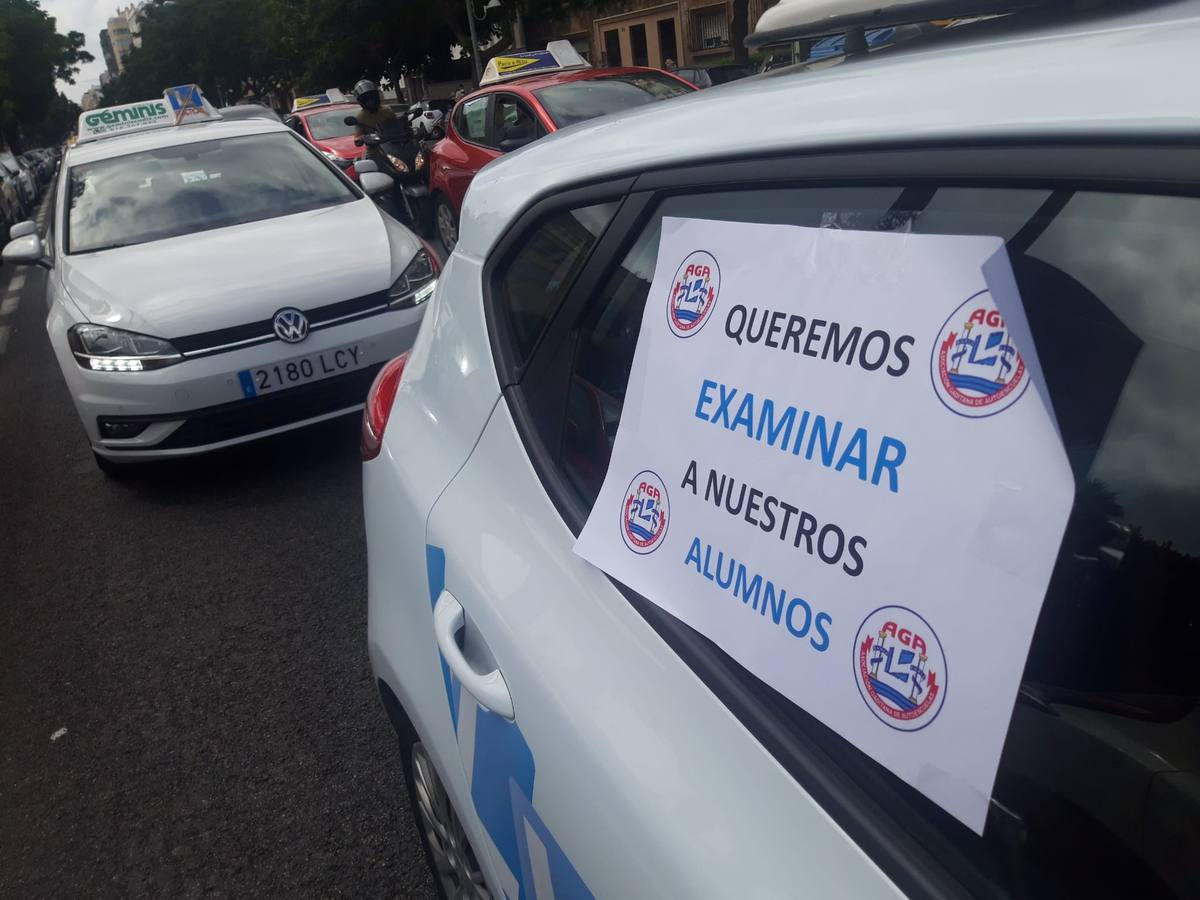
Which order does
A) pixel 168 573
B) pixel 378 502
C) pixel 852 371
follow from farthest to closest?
1. pixel 168 573
2. pixel 378 502
3. pixel 852 371

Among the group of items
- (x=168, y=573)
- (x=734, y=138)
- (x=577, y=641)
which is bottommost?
(x=168, y=573)

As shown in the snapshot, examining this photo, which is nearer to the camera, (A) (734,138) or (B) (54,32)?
(A) (734,138)

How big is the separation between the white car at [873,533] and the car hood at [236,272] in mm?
3105

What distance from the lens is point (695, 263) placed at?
117 centimetres

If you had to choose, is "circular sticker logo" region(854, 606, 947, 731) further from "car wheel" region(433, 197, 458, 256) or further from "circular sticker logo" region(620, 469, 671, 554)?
"car wheel" region(433, 197, 458, 256)

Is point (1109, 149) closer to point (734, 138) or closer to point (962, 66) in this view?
point (962, 66)

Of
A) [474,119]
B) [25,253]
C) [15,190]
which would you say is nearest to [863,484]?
[25,253]

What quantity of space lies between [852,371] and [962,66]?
1.06 ft

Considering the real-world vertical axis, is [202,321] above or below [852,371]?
below

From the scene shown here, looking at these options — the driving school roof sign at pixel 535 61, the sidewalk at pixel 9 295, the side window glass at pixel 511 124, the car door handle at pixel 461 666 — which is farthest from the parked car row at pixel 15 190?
the car door handle at pixel 461 666

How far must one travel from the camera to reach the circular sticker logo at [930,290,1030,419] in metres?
0.79

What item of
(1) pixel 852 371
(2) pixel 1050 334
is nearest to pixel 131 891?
(1) pixel 852 371

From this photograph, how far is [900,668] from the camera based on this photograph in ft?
2.80

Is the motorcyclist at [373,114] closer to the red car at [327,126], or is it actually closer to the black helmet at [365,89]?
the black helmet at [365,89]
